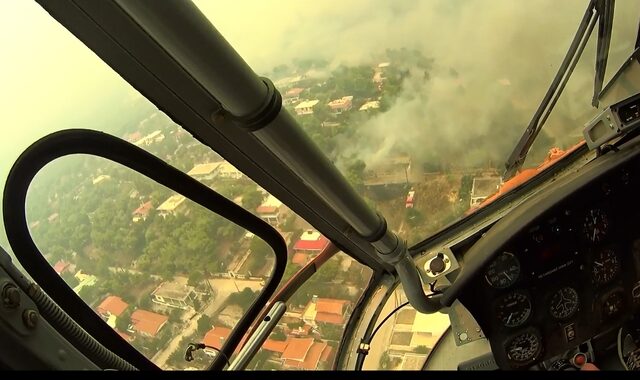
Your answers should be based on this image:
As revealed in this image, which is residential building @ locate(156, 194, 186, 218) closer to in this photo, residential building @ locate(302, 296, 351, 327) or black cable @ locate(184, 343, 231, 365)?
black cable @ locate(184, 343, 231, 365)

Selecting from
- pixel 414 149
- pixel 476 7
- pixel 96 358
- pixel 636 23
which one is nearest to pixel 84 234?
pixel 96 358

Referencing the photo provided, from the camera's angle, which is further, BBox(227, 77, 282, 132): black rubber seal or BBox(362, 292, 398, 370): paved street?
BBox(362, 292, 398, 370): paved street

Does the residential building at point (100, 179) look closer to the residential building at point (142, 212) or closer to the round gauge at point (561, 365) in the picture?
the residential building at point (142, 212)

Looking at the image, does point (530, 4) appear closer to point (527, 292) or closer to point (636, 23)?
point (636, 23)

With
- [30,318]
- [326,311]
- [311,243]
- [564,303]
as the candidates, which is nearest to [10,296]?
[30,318]

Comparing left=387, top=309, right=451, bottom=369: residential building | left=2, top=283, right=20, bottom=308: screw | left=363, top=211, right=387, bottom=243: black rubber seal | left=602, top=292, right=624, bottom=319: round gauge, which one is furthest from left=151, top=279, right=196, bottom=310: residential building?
left=602, top=292, right=624, bottom=319: round gauge

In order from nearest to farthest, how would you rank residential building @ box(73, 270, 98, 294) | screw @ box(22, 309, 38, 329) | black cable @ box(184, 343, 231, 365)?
screw @ box(22, 309, 38, 329)
residential building @ box(73, 270, 98, 294)
black cable @ box(184, 343, 231, 365)
